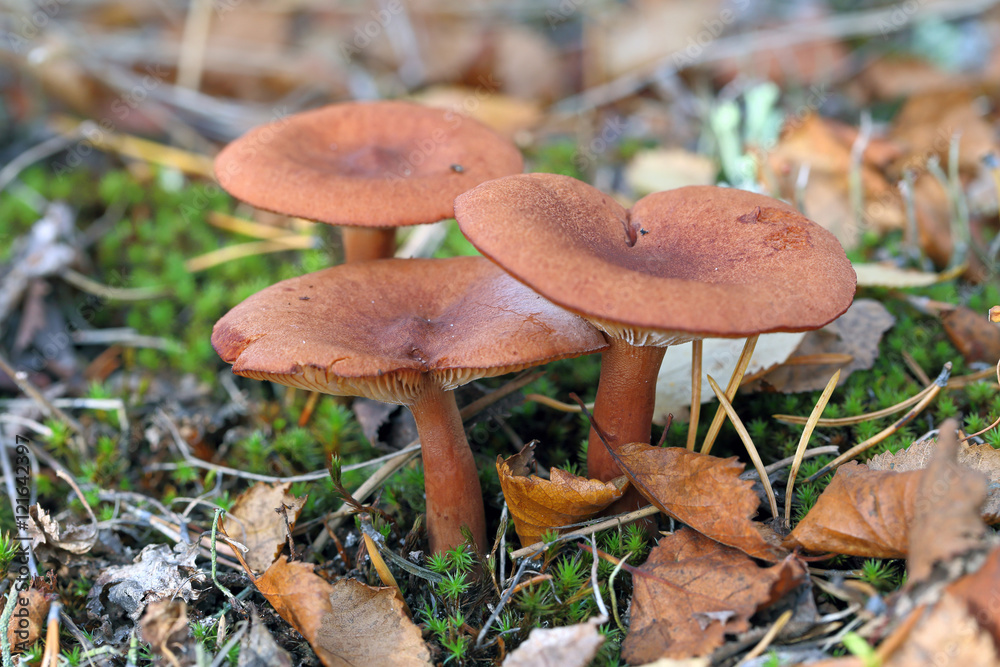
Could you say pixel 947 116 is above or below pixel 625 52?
below

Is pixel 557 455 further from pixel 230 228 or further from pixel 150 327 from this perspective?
pixel 230 228

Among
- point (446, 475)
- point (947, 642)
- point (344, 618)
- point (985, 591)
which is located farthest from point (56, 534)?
point (985, 591)

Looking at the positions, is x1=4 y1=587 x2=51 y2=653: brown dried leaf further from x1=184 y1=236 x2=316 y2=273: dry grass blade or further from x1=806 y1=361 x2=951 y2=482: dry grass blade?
x1=806 y1=361 x2=951 y2=482: dry grass blade

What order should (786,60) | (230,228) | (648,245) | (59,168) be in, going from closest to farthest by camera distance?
1. (648,245)
2. (230,228)
3. (59,168)
4. (786,60)

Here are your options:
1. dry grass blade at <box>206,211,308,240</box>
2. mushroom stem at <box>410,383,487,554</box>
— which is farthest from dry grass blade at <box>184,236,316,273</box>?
mushroom stem at <box>410,383,487,554</box>

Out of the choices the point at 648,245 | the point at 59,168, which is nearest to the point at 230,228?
the point at 59,168

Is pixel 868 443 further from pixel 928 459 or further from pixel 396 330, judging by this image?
pixel 396 330

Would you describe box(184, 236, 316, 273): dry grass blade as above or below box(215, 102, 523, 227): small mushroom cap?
below
